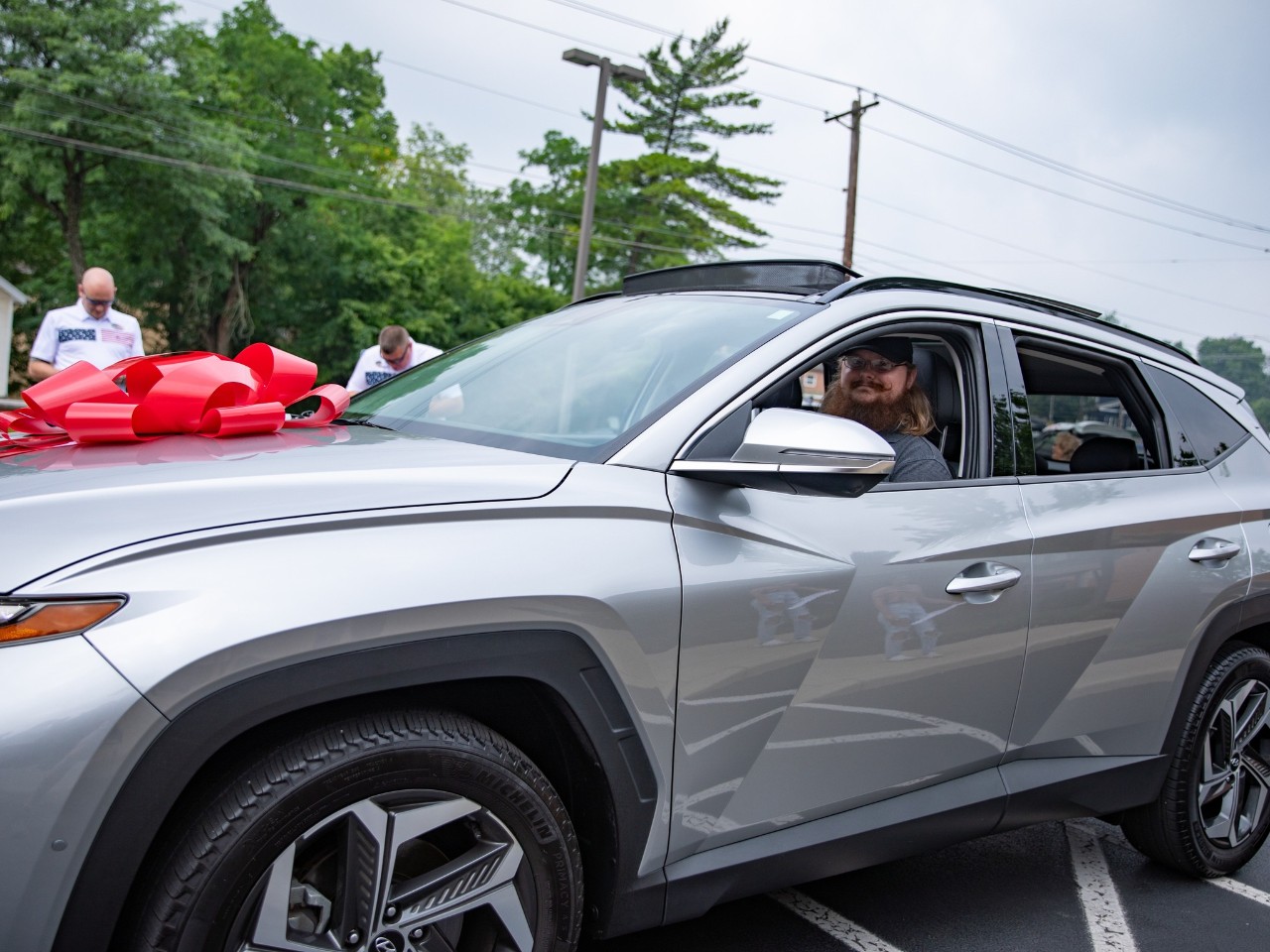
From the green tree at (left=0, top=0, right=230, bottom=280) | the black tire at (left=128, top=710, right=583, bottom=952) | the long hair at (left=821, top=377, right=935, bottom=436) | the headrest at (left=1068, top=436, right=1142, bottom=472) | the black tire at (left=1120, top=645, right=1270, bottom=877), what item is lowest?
the black tire at (left=1120, top=645, right=1270, bottom=877)

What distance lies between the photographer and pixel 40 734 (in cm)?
138

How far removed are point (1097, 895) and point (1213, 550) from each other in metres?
1.11

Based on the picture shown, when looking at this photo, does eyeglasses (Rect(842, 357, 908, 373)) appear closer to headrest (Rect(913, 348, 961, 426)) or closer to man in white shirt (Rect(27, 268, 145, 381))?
headrest (Rect(913, 348, 961, 426))

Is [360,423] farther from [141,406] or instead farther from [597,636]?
[597,636]

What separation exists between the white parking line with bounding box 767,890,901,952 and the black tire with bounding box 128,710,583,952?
1.13m

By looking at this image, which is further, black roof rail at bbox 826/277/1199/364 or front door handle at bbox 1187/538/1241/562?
front door handle at bbox 1187/538/1241/562

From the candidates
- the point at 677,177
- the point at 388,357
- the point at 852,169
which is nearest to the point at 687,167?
the point at 677,177

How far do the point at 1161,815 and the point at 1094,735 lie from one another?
60cm

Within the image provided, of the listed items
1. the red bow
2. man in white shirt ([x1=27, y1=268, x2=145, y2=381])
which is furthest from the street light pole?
the red bow

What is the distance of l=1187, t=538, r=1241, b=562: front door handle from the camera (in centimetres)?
306

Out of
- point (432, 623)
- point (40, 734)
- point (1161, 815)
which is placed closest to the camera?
point (40, 734)

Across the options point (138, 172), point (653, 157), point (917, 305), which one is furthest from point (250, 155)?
point (917, 305)

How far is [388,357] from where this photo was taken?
7.48 m

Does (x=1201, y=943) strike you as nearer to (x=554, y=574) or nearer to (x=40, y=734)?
(x=554, y=574)
